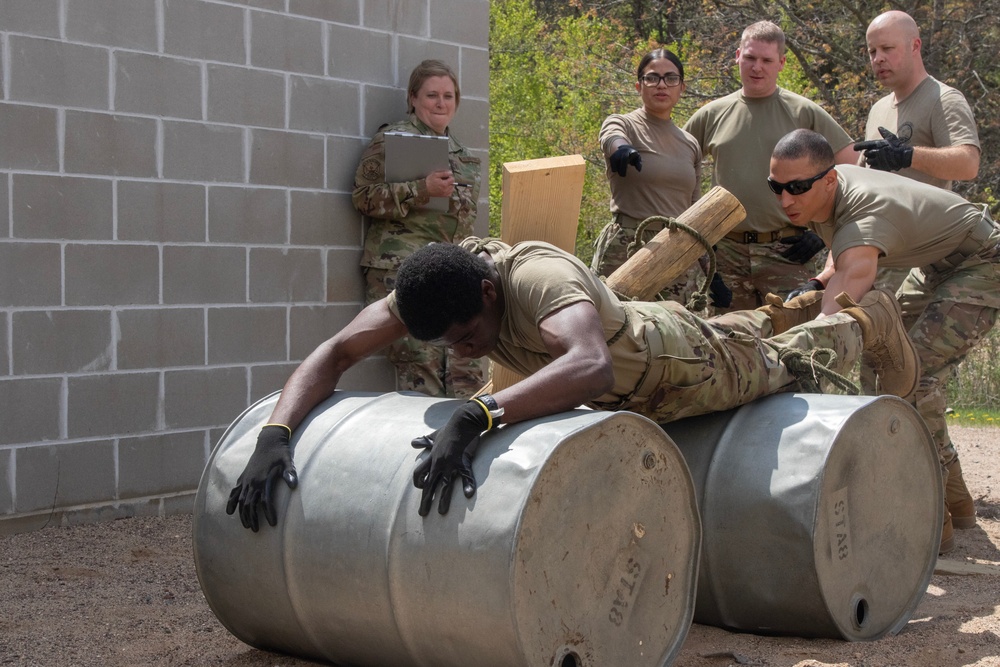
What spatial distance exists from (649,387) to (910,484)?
1.09 m

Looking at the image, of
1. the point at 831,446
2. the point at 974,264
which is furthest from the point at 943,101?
the point at 831,446

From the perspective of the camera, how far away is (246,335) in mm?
5848

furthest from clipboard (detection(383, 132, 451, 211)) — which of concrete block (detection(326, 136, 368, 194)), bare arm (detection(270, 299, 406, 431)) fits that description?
bare arm (detection(270, 299, 406, 431))

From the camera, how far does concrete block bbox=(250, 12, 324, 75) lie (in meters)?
5.82

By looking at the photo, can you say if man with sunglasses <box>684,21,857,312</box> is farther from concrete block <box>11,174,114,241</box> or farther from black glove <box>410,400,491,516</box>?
black glove <box>410,400,491,516</box>

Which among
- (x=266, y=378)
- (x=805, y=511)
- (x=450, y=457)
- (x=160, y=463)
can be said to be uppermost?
(x=450, y=457)

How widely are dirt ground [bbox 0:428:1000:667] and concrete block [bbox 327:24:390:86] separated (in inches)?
102

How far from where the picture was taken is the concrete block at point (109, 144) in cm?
518

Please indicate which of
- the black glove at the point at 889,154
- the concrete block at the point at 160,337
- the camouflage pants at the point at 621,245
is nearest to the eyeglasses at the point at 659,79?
the camouflage pants at the point at 621,245

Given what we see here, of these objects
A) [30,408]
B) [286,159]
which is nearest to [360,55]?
[286,159]

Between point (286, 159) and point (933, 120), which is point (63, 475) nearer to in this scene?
point (286, 159)

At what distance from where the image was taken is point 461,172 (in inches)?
248

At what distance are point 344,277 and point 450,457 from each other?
356cm

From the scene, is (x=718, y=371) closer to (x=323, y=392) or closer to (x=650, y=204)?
(x=323, y=392)
